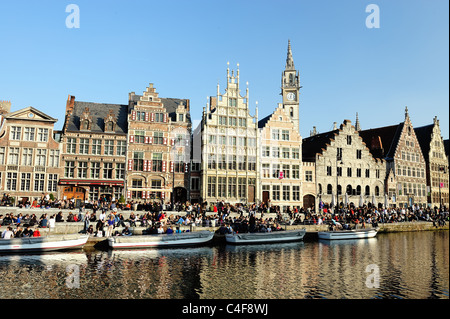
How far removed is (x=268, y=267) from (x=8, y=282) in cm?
1271

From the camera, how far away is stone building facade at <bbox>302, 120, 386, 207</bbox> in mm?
49656

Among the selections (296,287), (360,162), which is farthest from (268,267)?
(360,162)

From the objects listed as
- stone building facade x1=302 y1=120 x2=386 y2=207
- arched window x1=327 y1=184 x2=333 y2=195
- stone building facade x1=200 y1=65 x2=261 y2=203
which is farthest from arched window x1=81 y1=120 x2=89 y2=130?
arched window x1=327 y1=184 x2=333 y2=195

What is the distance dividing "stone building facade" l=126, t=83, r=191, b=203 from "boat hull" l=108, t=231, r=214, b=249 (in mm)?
13692

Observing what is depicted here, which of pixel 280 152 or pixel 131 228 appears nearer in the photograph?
pixel 131 228

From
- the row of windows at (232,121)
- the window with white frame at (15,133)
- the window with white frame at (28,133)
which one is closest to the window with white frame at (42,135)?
the window with white frame at (28,133)

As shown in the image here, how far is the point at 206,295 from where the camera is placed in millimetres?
15102

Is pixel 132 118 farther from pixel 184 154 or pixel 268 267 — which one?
pixel 268 267

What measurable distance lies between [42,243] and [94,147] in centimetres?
1823

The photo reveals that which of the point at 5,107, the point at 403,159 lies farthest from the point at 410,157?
the point at 5,107

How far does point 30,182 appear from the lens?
3838 centimetres

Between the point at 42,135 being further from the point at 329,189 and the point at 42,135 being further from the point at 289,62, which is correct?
the point at 289,62

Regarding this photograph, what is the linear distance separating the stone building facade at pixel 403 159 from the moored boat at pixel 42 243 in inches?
1765

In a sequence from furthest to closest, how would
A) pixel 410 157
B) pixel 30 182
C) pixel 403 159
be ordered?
pixel 410 157, pixel 403 159, pixel 30 182
